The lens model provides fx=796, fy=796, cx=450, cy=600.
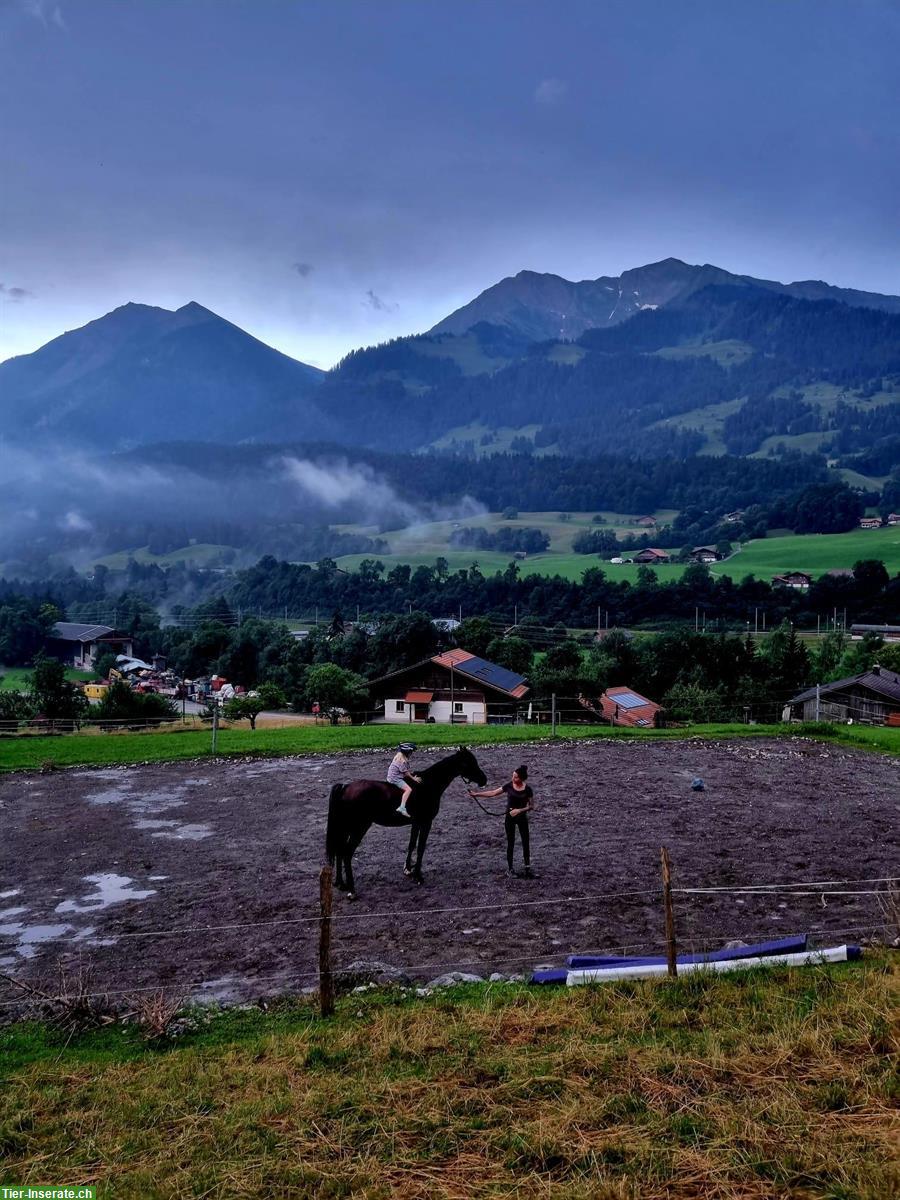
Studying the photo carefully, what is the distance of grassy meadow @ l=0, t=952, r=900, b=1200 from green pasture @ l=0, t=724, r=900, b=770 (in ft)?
53.1

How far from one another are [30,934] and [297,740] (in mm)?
15672

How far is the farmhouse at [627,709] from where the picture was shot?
46938 mm

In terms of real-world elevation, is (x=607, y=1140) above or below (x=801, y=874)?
above

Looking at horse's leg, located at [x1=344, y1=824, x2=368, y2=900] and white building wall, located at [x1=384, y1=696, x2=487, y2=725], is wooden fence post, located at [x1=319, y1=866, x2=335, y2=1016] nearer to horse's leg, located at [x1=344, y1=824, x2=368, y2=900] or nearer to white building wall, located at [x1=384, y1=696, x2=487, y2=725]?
horse's leg, located at [x1=344, y1=824, x2=368, y2=900]

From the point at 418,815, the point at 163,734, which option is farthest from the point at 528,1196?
the point at 163,734

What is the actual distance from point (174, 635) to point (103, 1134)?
314ft

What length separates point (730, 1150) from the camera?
5.14 m

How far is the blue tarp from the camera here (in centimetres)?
819

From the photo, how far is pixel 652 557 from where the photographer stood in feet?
503

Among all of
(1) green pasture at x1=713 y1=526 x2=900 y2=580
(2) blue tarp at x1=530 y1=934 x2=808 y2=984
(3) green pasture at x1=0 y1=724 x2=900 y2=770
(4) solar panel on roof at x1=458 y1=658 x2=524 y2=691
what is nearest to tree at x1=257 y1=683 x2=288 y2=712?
(4) solar panel on roof at x1=458 y1=658 x2=524 y2=691

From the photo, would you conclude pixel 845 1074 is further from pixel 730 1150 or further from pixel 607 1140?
pixel 607 1140

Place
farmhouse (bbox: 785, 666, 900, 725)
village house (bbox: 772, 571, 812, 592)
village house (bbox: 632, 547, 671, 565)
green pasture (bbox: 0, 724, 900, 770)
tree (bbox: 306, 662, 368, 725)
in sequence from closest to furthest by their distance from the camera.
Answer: green pasture (bbox: 0, 724, 900, 770) → farmhouse (bbox: 785, 666, 900, 725) → tree (bbox: 306, 662, 368, 725) → village house (bbox: 772, 571, 812, 592) → village house (bbox: 632, 547, 671, 565)

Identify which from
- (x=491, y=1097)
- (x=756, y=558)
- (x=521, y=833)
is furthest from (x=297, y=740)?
(x=756, y=558)

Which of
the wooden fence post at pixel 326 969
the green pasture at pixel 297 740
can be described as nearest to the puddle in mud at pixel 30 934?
the wooden fence post at pixel 326 969
